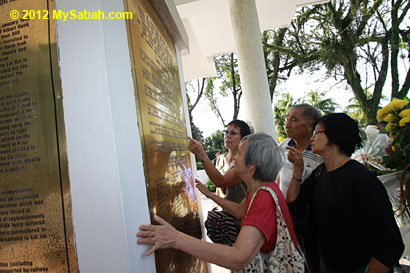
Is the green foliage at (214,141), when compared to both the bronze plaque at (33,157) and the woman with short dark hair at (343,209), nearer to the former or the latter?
the woman with short dark hair at (343,209)

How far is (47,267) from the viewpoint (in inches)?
40.3

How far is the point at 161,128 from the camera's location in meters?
1.53

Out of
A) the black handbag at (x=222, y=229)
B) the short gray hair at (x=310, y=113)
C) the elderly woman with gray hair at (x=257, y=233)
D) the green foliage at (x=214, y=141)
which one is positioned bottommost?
the black handbag at (x=222, y=229)

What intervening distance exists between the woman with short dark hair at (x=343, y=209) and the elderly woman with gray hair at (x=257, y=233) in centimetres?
45

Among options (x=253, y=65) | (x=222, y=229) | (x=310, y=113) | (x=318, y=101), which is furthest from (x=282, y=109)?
(x=222, y=229)

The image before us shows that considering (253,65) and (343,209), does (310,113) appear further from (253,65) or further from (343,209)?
(253,65)

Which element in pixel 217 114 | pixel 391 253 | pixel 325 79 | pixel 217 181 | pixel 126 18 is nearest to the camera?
pixel 126 18

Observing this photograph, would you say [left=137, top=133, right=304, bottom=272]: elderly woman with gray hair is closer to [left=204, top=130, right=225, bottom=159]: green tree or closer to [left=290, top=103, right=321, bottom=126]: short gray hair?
[left=290, top=103, right=321, bottom=126]: short gray hair

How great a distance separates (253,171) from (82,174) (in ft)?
3.37

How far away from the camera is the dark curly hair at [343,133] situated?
1881 mm

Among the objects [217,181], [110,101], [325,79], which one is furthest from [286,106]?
[110,101]

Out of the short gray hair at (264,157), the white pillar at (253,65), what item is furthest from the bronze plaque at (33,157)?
the white pillar at (253,65)

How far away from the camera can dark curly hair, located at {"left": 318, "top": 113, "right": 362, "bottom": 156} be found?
1.88 m

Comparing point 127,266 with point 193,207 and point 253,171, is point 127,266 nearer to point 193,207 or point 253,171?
point 253,171
